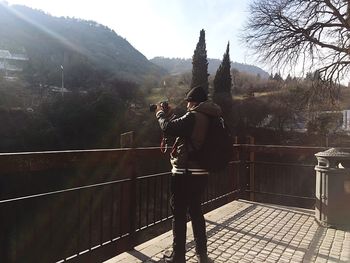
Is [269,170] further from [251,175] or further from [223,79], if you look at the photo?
[223,79]

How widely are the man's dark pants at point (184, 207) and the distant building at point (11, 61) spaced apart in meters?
64.1

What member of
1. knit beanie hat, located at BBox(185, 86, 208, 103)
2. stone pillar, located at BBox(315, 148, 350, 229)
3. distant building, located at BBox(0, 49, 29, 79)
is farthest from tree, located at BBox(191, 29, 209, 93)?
knit beanie hat, located at BBox(185, 86, 208, 103)

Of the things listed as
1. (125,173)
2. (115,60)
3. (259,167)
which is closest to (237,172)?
(259,167)

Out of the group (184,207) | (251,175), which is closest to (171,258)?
(184,207)

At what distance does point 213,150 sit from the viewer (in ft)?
12.3

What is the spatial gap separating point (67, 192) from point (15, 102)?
44.3 meters

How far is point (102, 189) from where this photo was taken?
14.0ft

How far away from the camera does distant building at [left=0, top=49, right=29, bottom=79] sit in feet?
214

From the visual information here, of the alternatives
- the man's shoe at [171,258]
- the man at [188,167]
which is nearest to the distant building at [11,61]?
the man's shoe at [171,258]

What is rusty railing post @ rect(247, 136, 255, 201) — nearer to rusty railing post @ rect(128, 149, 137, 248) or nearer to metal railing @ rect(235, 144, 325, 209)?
metal railing @ rect(235, 144, 325, 209)

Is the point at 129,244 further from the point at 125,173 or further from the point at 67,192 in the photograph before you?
the point at 67,192

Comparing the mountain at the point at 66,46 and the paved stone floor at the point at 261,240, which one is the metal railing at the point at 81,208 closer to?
the paved stone floor at the point at 261,240

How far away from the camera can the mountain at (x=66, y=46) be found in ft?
234

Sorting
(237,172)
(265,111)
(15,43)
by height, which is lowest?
(237,172)
